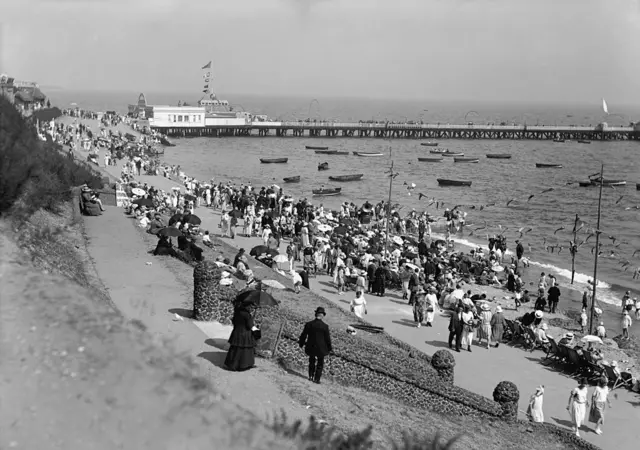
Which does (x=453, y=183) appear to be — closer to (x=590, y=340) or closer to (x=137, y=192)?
(x=137, y=192)

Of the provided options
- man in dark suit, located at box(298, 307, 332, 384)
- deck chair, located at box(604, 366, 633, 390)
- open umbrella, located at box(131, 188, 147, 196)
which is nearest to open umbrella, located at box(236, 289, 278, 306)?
man in dark suit, located at box(298, 307, 332, 384)

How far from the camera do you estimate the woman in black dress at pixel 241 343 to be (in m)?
9.52

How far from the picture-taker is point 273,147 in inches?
3497

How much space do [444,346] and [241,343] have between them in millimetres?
7325

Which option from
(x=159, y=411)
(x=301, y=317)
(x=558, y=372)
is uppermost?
(x=159, y=411)

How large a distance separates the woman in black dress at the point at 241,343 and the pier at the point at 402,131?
8073 centimetres

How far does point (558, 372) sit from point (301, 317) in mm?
6155

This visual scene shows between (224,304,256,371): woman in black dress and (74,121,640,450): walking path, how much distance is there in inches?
8.8

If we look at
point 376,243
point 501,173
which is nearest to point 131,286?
point 376,243

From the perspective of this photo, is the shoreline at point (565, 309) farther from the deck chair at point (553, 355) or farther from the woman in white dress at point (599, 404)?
the woman in white dress at point (599, 404)

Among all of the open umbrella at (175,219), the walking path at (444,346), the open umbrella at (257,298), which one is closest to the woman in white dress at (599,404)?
the walking path at (444,346)

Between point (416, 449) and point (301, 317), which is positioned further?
point (301, 317)

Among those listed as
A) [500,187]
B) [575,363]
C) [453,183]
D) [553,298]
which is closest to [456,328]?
[575,363]

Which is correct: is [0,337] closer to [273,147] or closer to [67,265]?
[67,265]
